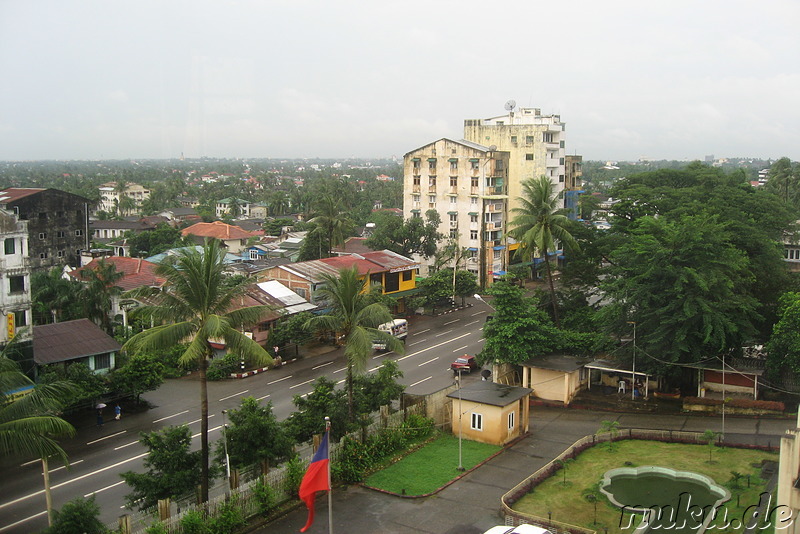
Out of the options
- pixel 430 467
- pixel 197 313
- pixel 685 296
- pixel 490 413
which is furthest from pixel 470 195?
pixel 197 313

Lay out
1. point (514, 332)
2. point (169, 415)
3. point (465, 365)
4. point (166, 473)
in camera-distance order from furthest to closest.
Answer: point (465, 365) → point (514, 332) → point (169, 415) → point (166, 473)

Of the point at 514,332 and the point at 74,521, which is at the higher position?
the point at 514,332

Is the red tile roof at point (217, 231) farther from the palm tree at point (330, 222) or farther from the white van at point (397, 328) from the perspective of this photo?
the white van at point (397, 328)

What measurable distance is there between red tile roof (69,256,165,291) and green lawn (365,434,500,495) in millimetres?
24928

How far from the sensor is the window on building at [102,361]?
99.0ft

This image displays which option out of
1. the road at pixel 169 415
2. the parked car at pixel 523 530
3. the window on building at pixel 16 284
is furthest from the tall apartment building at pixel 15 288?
the parked car at pixel 523 530

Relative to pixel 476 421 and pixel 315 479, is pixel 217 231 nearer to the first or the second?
pixel 476 421

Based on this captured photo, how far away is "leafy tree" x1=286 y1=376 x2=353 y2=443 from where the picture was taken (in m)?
20.9

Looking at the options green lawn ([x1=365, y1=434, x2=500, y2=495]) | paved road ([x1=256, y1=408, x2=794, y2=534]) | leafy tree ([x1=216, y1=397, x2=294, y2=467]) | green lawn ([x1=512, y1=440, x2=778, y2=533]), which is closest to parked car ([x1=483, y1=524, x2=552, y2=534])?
paved road ([x1=256, y1=408, x2=794, y2=534])

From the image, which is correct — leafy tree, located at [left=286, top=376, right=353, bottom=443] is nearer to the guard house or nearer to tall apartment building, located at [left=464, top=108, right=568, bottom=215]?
the guard house

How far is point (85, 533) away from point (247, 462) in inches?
193

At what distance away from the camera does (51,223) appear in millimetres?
54812

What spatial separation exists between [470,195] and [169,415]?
34.5 meters

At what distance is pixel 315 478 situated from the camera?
1466 centimetres
